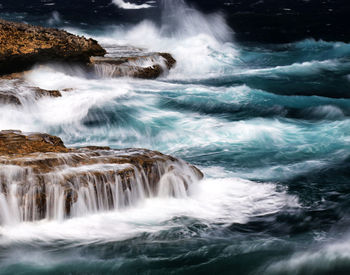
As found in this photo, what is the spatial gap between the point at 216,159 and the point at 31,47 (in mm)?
6165

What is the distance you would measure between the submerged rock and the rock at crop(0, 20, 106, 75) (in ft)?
17.2

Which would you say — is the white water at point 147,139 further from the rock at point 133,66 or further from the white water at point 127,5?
the white water at point 127,5

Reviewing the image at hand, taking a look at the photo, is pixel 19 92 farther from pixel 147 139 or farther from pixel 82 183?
pixel 82 183

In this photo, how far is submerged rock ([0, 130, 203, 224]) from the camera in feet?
17.7

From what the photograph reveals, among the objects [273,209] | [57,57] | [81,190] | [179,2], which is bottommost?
[273,209]

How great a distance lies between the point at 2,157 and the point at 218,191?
3.05 meters

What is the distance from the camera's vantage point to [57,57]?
41.7 feet

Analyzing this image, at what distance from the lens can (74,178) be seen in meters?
5.66

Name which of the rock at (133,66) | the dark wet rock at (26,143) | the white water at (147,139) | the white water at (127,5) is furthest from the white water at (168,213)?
the white water at (127,5)

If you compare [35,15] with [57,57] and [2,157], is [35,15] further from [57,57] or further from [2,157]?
[2,157]

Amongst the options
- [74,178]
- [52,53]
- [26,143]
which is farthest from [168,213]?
[52,53]

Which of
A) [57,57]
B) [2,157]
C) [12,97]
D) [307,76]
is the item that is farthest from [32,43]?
[307,76]

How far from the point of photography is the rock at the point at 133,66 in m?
14.4

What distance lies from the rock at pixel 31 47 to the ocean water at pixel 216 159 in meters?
0.39
